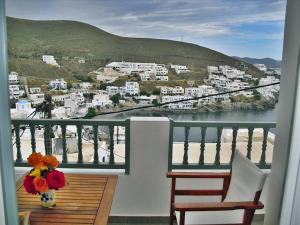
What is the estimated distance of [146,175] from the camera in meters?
2.88

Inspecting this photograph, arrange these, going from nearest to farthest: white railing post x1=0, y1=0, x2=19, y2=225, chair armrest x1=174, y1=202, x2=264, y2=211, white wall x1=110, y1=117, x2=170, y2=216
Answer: white railing post x1=0, y1=0, x2=19, y2=225 < chair armrest x1=174, y1=202, x2=264, y2=211 < white wall x1=110, y1=117, x2=170, y2=216

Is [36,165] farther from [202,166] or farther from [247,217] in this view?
[202,166]

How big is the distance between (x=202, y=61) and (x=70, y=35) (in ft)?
5.02

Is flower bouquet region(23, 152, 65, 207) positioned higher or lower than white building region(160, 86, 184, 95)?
lower

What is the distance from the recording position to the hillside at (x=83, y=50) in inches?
122

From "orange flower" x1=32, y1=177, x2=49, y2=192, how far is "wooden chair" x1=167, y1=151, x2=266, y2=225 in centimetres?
86

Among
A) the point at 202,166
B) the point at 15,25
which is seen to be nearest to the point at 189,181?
the point at 202,166

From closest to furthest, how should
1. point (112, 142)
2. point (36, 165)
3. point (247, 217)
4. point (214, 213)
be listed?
point (36, 165) → point (247, 217) → point (214, 213) → point (112, 142)

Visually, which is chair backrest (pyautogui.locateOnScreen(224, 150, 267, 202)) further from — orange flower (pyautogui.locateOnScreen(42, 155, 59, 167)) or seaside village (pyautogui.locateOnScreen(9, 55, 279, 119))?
orange flower (pyautogui.locateOnScreen(42, 155, 59, 167))

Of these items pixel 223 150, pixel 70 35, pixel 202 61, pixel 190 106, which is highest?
pixel 70 35

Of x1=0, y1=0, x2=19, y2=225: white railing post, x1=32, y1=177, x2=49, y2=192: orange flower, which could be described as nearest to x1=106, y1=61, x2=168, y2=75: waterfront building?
x1=32, y1=177, x2=49, y2=192: orange flower

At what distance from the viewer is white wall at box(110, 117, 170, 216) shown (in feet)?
9.18

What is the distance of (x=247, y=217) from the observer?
201 cm

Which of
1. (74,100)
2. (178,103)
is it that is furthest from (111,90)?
(178,103)
